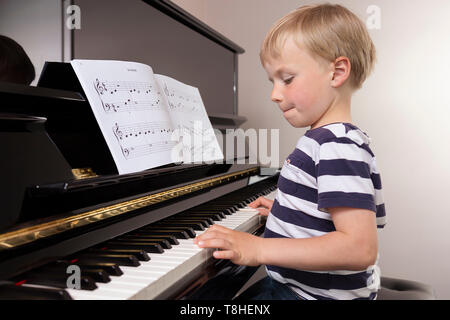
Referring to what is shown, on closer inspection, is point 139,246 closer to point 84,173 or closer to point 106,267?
point 106,267

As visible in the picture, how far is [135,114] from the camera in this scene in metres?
1.02

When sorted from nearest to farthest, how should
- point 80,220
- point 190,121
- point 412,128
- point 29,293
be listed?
point 29,293, point 80,220, point 190,121, point 412,128

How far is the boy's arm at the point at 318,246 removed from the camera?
2.47ft

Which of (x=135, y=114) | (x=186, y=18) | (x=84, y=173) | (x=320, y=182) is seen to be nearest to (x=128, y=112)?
(x=135, y=114)

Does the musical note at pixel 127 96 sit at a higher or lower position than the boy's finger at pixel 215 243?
higher

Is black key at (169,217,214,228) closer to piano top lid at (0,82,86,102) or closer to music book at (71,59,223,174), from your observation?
music book at (71,59,223,174)

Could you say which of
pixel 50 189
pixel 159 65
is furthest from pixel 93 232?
pixel 159 65

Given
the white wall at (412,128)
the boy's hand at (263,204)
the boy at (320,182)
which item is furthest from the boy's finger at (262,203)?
the white wall at (412,128)

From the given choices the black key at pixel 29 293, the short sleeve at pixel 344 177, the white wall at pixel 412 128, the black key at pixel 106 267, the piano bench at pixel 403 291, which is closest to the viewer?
the black key at pixel 29 293

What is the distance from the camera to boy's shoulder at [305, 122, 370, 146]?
0.80m

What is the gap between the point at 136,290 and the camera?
57 centimetres

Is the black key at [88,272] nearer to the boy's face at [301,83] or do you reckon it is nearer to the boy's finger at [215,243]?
the boy's finger at [215,243]

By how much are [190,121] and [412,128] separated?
1.97 m

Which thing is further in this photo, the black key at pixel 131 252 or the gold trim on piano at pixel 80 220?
the black key at pixel 131 252
